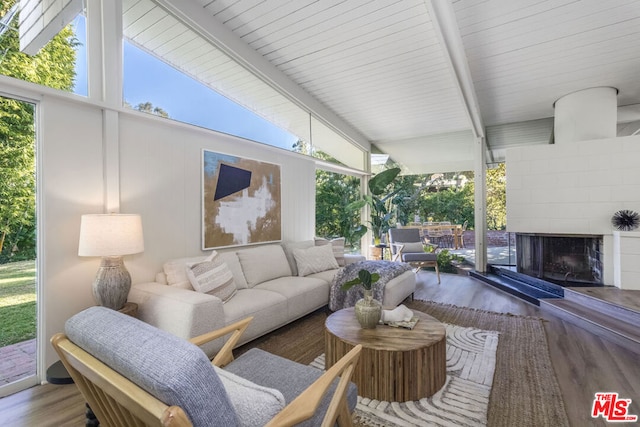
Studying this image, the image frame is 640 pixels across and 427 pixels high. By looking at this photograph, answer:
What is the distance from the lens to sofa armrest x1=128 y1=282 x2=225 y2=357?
6.73 feet

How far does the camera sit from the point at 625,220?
374cm

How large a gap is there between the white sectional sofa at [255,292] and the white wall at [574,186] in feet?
7.35

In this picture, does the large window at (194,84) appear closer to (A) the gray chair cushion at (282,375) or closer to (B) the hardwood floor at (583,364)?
(A) the gray chair cushion at (282,375)

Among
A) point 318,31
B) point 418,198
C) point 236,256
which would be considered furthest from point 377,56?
point 418,198

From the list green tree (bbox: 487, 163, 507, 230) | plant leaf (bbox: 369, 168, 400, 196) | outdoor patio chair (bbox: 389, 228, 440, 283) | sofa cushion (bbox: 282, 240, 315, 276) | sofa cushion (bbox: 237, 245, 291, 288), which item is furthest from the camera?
green tree (bbox: 487, 163, 507, 230)

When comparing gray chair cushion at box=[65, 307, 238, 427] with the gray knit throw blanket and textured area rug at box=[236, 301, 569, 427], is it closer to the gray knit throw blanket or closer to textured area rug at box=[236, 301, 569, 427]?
textured area rug at box=[236, 301, 569, 427]

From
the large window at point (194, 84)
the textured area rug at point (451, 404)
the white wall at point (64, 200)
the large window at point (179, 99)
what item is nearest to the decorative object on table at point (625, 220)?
the textured area rug at point (451, 404)

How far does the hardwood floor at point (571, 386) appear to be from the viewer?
174cm

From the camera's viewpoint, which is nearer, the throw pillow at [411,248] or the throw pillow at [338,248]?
the throw pillow at [338,248]

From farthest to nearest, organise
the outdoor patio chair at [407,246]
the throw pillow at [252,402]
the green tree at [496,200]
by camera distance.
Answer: the green tree at [496,200], the outdoor patio chair at [407,246], the throw pillow at [252,402]

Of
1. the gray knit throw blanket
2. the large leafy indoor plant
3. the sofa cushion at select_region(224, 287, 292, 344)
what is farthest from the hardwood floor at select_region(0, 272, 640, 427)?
the large leafy indoor plant

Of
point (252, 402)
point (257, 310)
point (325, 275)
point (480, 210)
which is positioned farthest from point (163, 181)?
point (480, 210)

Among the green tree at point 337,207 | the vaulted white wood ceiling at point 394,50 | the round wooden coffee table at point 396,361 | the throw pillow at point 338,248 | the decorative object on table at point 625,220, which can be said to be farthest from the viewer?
the green tree at point 337,207

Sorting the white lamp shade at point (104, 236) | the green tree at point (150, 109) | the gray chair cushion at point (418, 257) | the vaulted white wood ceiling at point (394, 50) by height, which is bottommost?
the gray chair cushion at point (418, 257)
